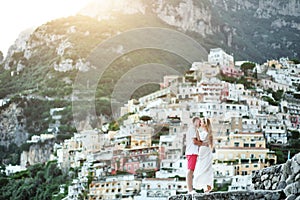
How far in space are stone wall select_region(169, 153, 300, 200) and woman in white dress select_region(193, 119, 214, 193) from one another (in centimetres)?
48

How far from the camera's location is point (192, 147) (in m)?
8.61

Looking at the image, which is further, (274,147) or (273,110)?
(273,110)

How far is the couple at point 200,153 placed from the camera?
27.9 ft

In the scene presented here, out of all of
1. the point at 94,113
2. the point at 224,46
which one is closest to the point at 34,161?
the point at 94,113

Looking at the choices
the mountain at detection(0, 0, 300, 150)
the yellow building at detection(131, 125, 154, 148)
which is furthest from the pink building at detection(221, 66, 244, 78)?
the yellow building at detection(131, 125, 154, 148)

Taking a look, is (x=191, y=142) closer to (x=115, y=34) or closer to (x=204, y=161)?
(x=204, y=161)

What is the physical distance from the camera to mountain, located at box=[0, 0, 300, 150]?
95175mm

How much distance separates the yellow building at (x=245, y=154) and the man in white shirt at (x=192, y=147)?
Result: 39266mm

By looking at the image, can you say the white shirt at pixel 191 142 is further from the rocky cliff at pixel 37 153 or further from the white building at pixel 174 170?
the rocky cliff at pixel 37 153

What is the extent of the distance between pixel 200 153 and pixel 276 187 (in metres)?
1.09

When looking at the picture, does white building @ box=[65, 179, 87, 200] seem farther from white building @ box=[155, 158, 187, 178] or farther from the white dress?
the white dress

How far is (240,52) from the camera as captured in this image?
13025 cm

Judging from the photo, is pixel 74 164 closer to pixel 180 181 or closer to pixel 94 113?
pixel 180 181

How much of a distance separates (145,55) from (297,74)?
102 ft
